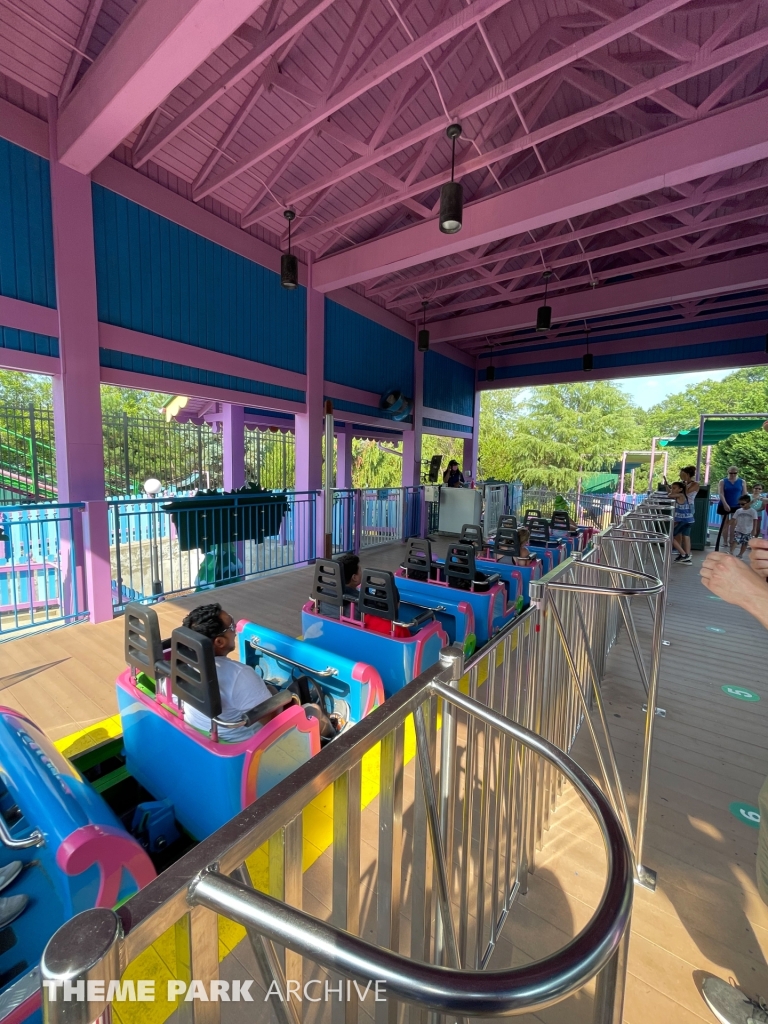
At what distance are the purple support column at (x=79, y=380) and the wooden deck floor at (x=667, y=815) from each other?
674 millimetres

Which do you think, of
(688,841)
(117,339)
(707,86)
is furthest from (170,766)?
(707,86)

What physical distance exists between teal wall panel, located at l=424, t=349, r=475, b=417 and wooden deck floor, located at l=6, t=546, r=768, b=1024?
8.12 metres

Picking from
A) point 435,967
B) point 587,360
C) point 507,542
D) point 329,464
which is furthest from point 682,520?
point 435,967

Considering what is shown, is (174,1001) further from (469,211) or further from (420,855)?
(469,211)

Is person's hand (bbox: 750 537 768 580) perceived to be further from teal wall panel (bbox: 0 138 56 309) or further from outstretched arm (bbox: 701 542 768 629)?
teal wall panel (bbox: 0 138 56 309)

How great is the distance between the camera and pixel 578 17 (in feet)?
13.4

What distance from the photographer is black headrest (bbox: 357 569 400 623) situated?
2883mm

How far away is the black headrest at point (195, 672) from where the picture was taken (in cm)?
161

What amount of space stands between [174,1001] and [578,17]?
6.85m

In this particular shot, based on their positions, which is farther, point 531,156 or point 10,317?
point 531,156

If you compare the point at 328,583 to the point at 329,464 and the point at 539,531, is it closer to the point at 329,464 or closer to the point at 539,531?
the point at 329,464

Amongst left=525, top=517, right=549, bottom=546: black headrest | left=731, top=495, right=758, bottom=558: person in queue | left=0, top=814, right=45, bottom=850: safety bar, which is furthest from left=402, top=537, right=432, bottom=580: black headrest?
left=731, top=495, right=758, bottom=558: person in queue

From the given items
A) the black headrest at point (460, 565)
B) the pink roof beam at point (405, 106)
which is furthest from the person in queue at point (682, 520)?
the black headrest at point (460, 565)

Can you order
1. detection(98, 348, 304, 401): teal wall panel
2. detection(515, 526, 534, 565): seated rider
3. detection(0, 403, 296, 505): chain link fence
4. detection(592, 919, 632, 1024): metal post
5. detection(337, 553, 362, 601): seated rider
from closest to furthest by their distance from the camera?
detection(592, 919, 632, 1024): metal post, detection(337, 553, 362, 601): seated rider, detection(515, 526, 534, 565): seated rider, detection(98, 348, 304, 401): teal wall panel, detection(0, 403, 296, 505): chain link fence
